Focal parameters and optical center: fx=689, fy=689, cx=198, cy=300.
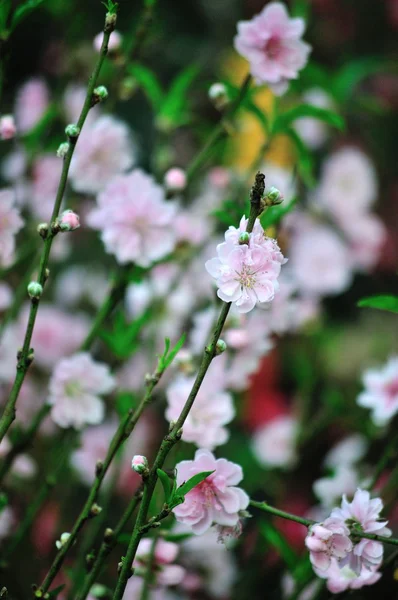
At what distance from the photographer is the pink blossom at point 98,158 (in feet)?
2.49

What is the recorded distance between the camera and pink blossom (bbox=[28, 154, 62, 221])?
965mm

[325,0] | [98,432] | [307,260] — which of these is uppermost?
[325,0]

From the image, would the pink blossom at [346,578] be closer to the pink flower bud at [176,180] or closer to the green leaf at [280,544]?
the green leaf at [280,544]

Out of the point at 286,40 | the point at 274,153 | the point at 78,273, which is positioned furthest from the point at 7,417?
the point at 274,153

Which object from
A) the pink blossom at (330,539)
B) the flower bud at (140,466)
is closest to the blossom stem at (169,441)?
the flower bud at (140,466)

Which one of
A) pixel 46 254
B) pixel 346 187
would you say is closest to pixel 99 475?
pixel 46 254

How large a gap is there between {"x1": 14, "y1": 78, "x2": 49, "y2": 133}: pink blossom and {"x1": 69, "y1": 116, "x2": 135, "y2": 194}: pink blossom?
32 centimetres

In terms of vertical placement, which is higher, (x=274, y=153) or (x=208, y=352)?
(x=274, y=153)

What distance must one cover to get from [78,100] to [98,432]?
0.50m

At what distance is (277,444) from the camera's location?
1.13 meters

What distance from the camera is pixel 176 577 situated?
0.60 meters

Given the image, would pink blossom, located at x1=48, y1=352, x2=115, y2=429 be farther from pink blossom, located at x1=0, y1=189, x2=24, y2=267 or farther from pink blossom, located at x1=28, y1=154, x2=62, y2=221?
pink blossom, located at x1=28, y1=154, x2=62, y2=221

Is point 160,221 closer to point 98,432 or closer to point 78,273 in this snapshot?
point 98,432

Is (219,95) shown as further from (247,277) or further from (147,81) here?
(247,277)
